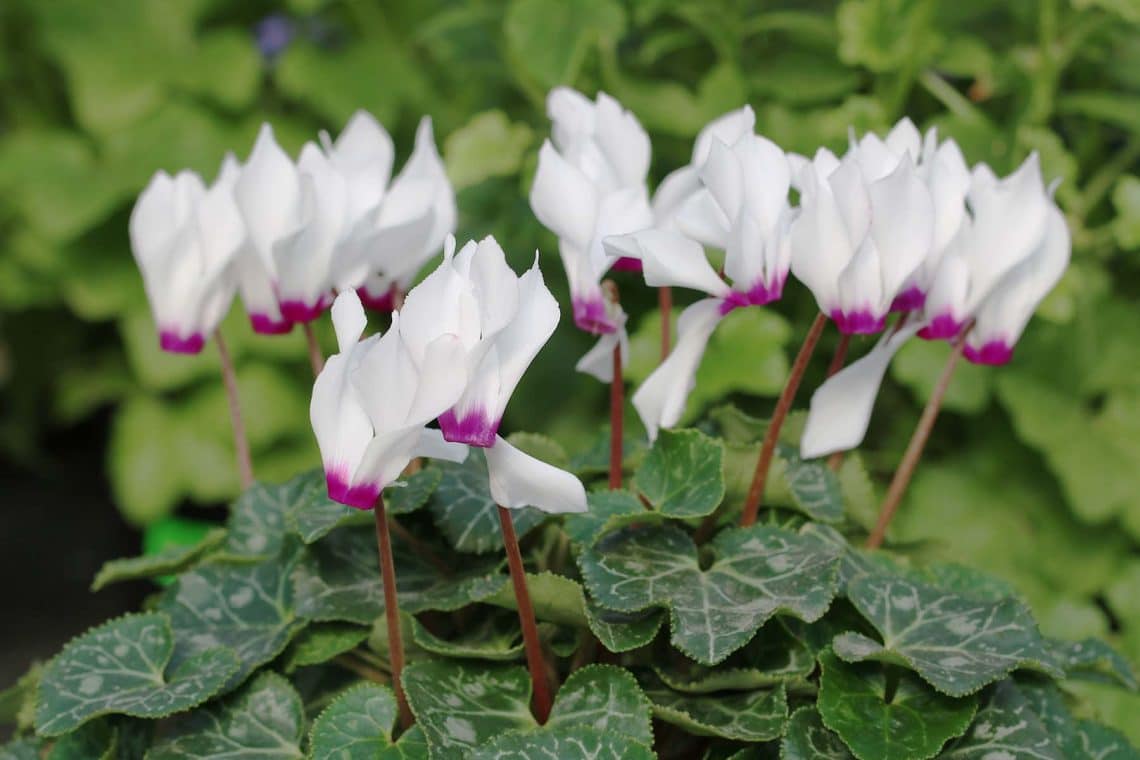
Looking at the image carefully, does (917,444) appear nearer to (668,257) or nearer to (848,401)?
(848,401)

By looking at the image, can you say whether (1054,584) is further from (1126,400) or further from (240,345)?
(240,345)

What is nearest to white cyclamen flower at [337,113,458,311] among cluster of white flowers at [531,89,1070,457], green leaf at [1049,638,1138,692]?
cluster of white flowers at [531,89,1070,457]

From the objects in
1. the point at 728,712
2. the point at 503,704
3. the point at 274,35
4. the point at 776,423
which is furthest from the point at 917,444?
the point at 274,35

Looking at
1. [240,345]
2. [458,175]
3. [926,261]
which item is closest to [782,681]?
[926,261]

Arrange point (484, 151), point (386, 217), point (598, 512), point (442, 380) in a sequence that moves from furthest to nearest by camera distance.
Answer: point (484, 151), point (386, 217), point (598, 512), point (442, 380)

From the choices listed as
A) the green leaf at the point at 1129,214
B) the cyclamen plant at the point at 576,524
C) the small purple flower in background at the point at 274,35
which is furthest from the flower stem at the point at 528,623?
the small purple flower in background at the point at 274,35

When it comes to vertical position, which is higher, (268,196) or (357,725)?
(268,196)

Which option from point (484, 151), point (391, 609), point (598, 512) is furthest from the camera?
point (484, 151)
